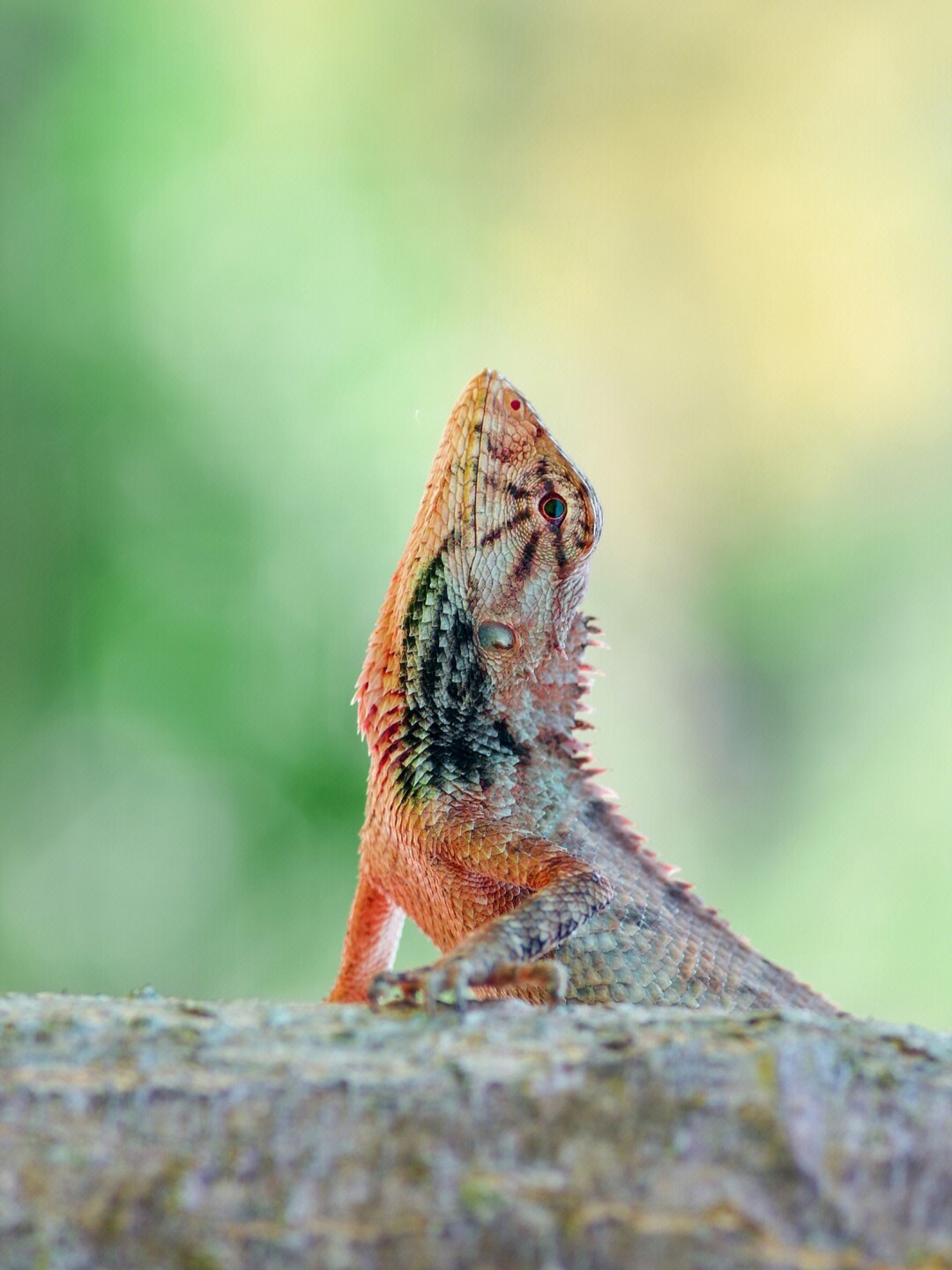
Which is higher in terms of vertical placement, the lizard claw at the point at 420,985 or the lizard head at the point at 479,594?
the lizard head at the point at 479,594

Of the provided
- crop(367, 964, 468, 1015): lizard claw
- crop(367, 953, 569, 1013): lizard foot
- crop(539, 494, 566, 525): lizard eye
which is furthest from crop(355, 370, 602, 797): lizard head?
crop(367, 964, 468, 1015): lizard claw

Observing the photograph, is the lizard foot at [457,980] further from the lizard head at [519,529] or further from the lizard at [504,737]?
the lizard head at [519,529]

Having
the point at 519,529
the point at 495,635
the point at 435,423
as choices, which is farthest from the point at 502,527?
the point at 435,423

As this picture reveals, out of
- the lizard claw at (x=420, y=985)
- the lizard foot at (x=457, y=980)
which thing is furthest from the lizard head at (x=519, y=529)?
the lizard claw at (x=420, y=985)

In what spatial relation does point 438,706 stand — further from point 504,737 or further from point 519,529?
point 519,529

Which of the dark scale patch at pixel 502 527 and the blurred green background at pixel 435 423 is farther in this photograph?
the blurred green background at pixel 435 423

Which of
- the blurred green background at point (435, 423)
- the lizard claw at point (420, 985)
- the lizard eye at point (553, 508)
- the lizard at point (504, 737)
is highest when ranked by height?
the blurred green background at point (435, 423)

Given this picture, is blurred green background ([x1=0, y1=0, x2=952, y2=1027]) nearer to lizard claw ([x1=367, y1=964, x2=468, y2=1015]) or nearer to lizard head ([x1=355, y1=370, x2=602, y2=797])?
lizard head ([x1=355, y1=370, x2=602, y2=797])

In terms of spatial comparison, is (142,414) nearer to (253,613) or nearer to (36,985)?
(253,613)
